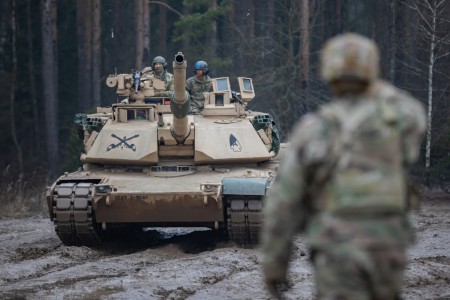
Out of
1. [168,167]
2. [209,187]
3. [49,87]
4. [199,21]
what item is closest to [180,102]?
[209,187]

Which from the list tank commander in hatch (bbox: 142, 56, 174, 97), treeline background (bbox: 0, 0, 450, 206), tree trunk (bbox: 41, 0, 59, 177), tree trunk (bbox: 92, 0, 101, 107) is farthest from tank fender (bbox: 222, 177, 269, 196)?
tree trunk (bbox: 92, 0, 101, 107)

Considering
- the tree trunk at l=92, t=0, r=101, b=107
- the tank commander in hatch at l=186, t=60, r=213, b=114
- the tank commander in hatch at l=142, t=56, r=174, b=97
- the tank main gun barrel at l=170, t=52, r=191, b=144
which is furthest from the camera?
the tree trunk at l=92, t=0, r=101, b=107

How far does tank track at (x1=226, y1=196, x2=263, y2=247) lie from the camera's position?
1308 cm

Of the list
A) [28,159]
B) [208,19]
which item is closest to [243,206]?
[208,19]

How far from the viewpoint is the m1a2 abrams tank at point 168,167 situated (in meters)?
13.1

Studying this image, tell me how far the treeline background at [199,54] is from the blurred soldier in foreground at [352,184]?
17483mm

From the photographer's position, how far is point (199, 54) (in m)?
33.5

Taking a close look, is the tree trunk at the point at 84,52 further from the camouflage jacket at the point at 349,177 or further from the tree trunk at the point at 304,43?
the camouflage jacket at the point at 349,177

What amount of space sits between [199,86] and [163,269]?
528 cm

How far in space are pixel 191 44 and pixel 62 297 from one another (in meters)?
27.8

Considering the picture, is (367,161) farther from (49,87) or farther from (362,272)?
Answer: (49,87)

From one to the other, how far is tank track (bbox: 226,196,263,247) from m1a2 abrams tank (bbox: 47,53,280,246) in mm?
12

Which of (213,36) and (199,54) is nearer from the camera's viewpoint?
(199,54)

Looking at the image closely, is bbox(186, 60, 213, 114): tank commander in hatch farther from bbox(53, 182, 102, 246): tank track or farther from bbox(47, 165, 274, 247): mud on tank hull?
bbox(53, 182, 102, 246): tank track
